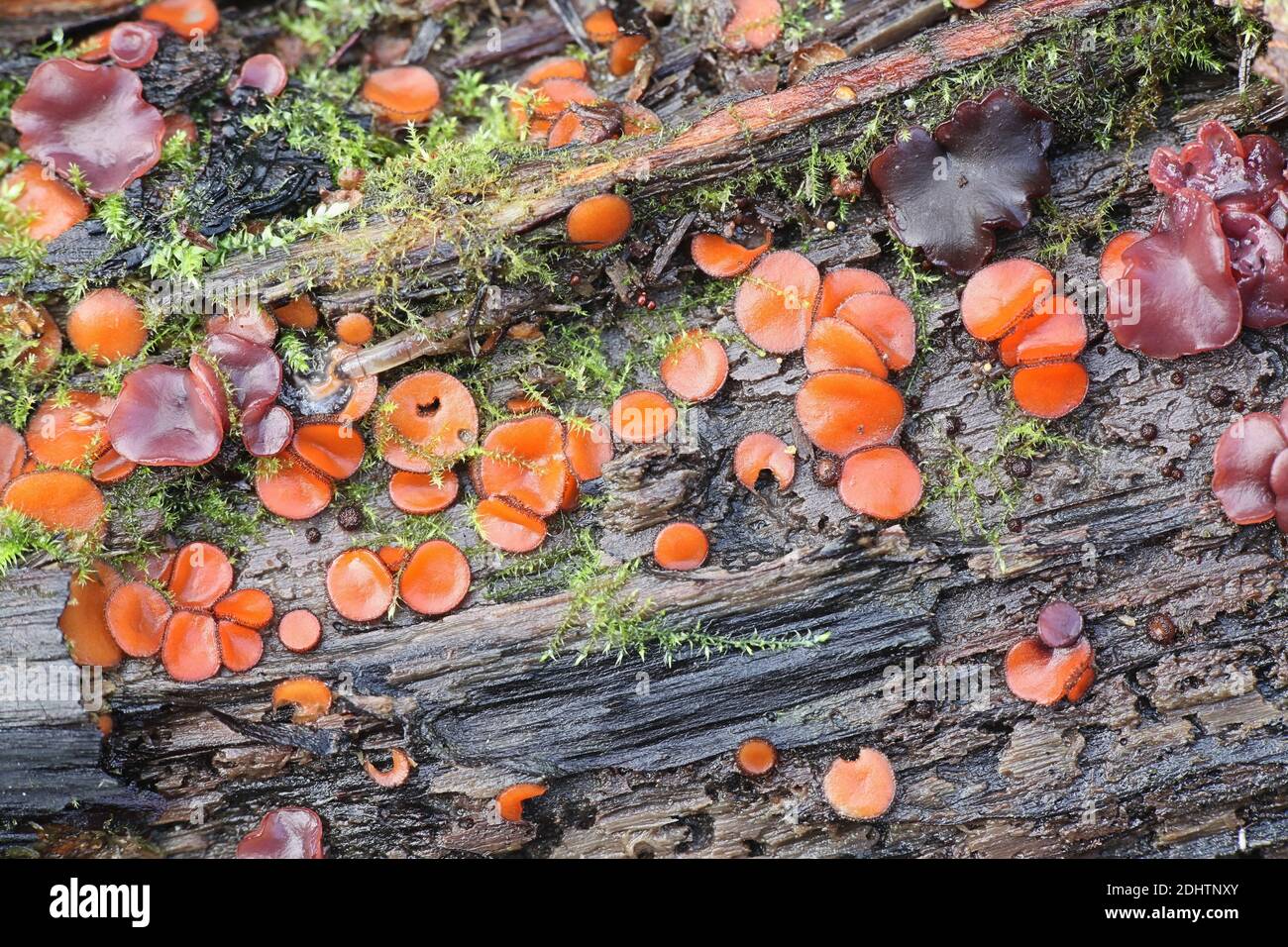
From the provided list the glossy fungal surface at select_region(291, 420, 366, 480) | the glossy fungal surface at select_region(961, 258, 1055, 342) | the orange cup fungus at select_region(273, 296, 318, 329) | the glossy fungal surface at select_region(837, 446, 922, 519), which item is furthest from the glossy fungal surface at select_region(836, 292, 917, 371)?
the orange cup fungus at select_region(273, 296, 318, 329)

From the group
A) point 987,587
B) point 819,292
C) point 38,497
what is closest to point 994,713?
point 987,587

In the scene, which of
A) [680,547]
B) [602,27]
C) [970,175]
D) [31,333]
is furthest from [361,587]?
[970,175]

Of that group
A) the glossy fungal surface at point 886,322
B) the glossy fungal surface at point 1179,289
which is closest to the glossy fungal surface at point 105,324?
the glossy fungal surface at point 886,322

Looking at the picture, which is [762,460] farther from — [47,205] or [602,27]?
[47,205]

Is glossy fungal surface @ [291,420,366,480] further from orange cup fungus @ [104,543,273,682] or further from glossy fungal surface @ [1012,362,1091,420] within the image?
glossy fungal surface @ [1012,362,1091,420]

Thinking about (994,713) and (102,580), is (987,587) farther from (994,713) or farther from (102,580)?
(102,580)
